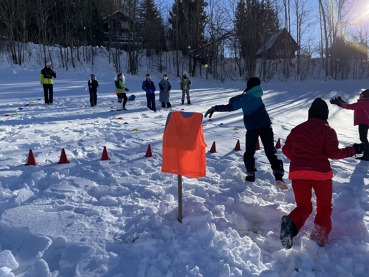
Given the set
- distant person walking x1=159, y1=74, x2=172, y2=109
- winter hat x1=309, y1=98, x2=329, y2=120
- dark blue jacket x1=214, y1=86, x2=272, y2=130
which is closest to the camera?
winter hat x1=309, y1=98, x2=329, y2=120

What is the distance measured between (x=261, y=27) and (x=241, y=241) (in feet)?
118

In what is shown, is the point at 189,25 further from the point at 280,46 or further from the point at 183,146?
the point at 183,146

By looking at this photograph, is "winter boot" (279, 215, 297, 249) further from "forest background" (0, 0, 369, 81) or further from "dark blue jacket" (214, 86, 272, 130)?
"forest background" (0, 0, 369, 81)

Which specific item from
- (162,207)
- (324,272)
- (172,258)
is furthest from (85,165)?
(324,272)

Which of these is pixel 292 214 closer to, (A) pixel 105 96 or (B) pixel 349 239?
(B) pixel 349 239

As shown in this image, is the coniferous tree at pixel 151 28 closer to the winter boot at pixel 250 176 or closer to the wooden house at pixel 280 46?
the wooden house at pixel 280 46

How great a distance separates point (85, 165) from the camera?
20.0 ft

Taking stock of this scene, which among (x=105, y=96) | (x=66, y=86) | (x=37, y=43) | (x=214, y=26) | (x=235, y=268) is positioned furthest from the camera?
(x=214, y=26)

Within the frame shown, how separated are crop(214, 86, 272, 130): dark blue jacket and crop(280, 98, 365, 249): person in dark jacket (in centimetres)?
156

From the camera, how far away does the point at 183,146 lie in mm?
3809

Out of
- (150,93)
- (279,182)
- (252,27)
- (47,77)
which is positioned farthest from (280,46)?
(279,182)

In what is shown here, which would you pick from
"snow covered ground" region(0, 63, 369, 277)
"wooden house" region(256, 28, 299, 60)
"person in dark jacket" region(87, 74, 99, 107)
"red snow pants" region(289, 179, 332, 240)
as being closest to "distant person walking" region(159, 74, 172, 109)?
"person in dark jacket" region(87, 74, 99, 107)

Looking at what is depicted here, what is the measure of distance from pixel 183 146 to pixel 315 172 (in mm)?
1483

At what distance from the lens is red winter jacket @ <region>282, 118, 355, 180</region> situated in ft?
11.7
